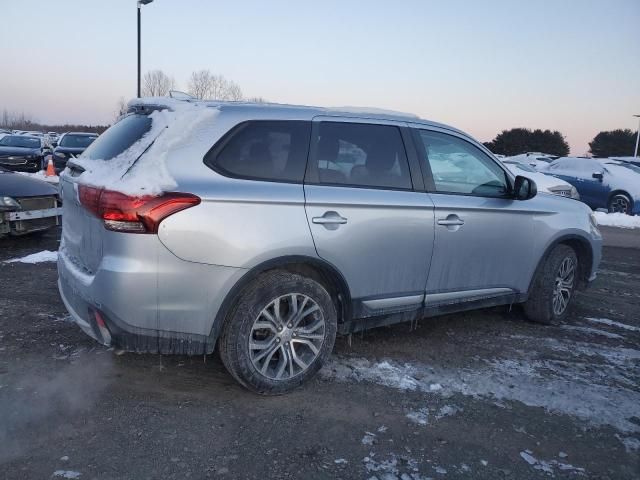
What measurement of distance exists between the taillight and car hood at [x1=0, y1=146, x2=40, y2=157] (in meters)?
Answer: 17.1

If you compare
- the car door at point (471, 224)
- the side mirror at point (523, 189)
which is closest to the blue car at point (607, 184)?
the car door at point (471, 224)

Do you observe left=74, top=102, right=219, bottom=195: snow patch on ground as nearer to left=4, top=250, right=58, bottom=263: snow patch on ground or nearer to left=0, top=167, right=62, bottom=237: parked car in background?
left=4, top=250, right=58, bottom=263: snow patch on ground

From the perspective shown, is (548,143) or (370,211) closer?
(370,211)

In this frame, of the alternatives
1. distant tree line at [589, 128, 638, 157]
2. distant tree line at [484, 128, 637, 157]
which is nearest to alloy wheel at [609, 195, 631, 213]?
distant tree line at [484, 128, 637, 157]

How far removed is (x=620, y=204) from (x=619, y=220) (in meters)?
1.93

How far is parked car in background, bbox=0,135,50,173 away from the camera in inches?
680

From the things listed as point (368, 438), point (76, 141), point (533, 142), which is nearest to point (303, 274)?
point (368, 438)

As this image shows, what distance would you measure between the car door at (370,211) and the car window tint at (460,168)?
9.2 inches

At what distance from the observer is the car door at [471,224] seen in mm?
4012

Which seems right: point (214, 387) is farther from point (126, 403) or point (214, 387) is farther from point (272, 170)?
point (272, 170)

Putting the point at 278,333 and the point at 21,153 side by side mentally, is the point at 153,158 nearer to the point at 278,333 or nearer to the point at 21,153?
the point at 278,333

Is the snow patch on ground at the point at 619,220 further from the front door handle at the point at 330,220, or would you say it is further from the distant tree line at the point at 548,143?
the distant tree line at the point at 548,143

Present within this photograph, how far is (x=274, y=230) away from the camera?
314cm

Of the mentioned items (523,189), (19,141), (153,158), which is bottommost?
(19,141)
